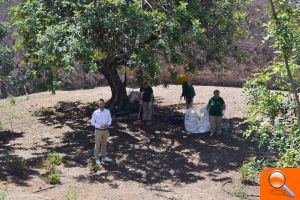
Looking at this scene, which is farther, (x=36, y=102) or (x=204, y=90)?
(x=204, y=90)

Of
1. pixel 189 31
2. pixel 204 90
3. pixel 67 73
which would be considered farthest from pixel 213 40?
pixel 204 90

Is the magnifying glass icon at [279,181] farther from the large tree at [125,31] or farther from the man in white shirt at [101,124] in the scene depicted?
the large tree at [125,31]

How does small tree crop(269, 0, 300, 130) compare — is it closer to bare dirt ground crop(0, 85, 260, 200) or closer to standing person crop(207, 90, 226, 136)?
bare dirt ground crop(0, 85, 260, 200)

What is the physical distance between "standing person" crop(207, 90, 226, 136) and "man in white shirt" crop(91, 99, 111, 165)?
346cm

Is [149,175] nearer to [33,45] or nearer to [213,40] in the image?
[213,40]

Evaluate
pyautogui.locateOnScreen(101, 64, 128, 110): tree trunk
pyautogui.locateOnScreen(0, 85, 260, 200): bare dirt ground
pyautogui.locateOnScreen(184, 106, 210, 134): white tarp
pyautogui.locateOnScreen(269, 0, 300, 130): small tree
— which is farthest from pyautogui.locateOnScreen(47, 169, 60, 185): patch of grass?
pyautogui.locateOnScreen(269, 0, 300, 130): small tree

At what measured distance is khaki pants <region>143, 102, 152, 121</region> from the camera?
588 inches

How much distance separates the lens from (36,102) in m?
18.3

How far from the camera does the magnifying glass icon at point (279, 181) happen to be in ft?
8.05

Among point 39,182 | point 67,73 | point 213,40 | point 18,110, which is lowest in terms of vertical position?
point 39,182

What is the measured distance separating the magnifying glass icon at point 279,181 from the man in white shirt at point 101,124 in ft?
29.0

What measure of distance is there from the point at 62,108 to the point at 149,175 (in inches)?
278

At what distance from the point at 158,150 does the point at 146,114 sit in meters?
2.43

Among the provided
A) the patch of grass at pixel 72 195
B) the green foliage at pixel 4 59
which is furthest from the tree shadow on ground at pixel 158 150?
the green foliage at pixel 4 59
